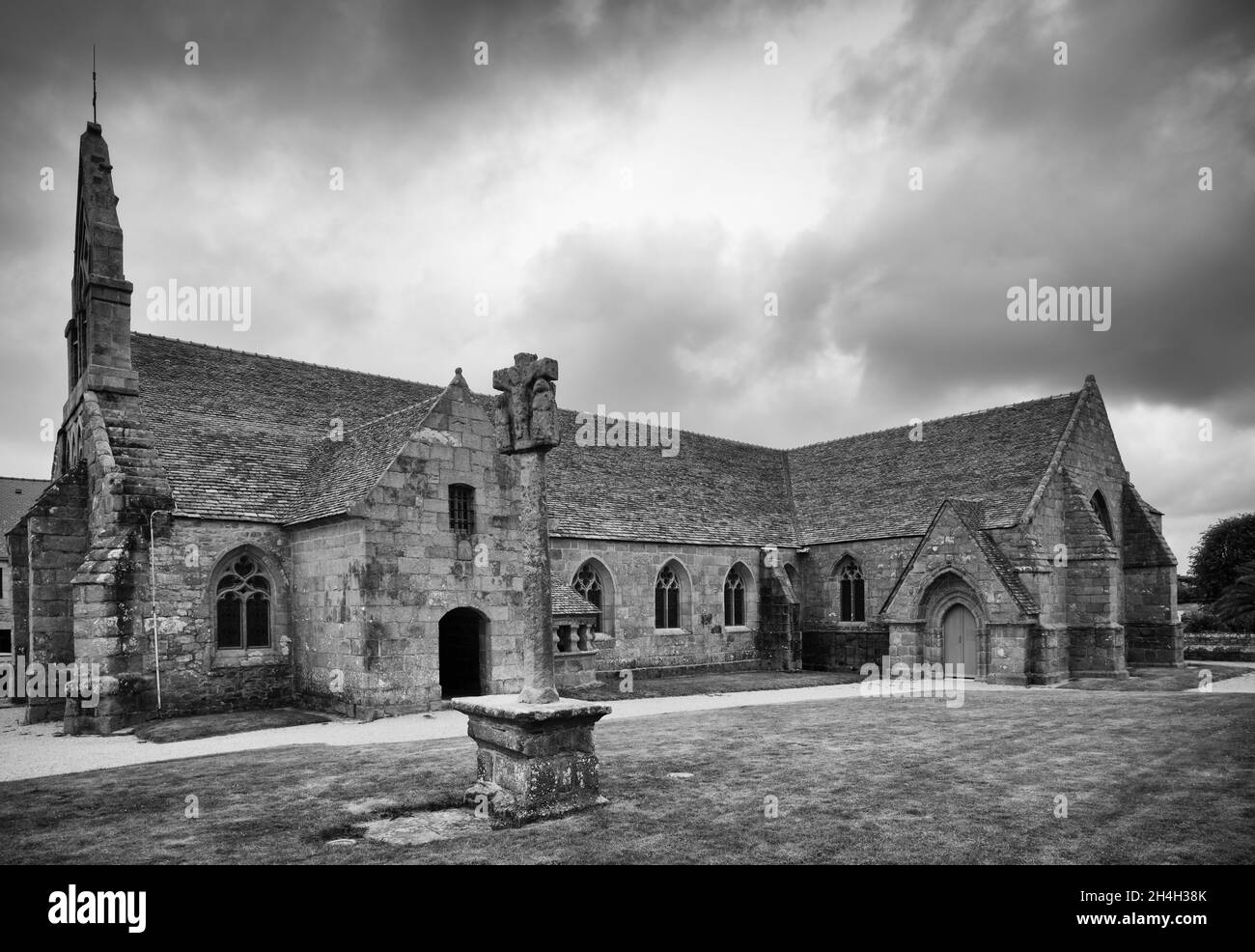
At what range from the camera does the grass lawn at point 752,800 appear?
745 cm

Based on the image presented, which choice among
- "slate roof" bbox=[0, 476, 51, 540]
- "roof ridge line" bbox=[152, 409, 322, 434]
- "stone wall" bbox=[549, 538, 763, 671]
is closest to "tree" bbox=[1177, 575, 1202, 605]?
"stone wall" bbox=[549, 538, 763, 671]

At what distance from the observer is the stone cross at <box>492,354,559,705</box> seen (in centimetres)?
948

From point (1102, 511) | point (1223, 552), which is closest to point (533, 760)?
point (1102, 511)

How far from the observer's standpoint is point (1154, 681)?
873 inches

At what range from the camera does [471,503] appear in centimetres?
1911

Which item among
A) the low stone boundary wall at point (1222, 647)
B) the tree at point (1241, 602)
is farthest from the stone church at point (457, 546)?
the low stone boundary wall at point (1222, 647)

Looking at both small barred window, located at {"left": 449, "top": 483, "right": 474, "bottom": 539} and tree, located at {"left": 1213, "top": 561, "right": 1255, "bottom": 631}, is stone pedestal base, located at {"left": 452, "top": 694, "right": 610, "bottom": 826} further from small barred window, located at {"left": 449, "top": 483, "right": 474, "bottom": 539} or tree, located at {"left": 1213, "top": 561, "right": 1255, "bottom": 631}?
tree, located at {"left": 1213, "top": 561, "right": 1255, "bottom": 631}

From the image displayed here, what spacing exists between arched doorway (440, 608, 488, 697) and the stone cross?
423 inches

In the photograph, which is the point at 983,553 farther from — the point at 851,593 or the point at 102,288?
the point at 102,288

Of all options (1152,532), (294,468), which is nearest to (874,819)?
(294,468)

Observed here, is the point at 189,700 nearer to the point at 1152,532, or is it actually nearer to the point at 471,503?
the point at 471,503

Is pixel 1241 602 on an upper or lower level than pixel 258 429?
lower

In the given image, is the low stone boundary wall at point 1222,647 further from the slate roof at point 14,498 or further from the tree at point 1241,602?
the slate roof at point 14,498

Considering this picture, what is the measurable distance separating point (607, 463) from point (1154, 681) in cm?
1668
